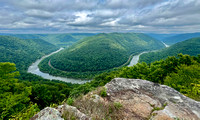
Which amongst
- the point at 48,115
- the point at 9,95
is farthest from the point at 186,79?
the point at 9,95

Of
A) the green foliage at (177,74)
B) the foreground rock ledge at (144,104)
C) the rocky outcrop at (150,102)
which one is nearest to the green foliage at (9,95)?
the green foliage at (177,74)

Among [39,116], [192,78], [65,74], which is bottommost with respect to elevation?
A: [65,74]

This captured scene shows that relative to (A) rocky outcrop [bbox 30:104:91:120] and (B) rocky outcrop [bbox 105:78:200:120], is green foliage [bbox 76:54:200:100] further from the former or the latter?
(A) rocky outcrop [bbox 30:104:91:120]

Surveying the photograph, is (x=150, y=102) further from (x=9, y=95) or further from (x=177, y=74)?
(x=9, y=95)

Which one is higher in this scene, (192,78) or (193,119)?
(193,119)

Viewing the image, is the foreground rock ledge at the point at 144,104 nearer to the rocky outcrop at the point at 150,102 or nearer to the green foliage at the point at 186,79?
the rocky outcrop at the point at 150,102

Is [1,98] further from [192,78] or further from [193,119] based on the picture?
[192,78]

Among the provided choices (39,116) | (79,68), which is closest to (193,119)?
(39,116)
